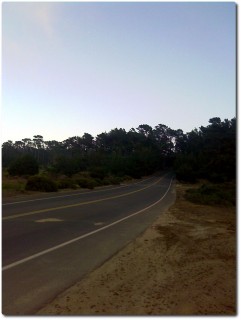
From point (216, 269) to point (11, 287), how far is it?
3926mm

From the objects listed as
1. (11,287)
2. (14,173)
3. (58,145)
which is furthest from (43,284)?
(58,145)

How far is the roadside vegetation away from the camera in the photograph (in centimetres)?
3843

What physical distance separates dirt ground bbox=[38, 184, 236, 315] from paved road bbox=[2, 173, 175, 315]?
1.18ft

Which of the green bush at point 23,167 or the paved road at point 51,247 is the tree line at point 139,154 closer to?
the green bush at point 23,167

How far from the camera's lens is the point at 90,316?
17.6ft

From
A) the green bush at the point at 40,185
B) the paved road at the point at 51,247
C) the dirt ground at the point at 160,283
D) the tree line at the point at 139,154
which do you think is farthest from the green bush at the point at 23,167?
the dirt ground at the point at 160,283

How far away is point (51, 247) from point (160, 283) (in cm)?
389

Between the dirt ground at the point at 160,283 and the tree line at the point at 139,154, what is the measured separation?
23.8 meters

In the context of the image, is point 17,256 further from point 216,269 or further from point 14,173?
point 14,173

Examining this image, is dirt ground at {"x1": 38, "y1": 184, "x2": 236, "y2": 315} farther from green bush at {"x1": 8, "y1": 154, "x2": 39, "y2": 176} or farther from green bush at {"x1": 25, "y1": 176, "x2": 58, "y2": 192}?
green bush at {"x1": 8, "y1": 154, "x2": 39, "y2": 176}

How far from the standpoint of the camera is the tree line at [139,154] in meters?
47.5

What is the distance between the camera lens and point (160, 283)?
7.15 metres

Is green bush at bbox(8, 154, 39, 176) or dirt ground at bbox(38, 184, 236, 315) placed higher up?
green bush at bbox(8, 154, 39, 176)

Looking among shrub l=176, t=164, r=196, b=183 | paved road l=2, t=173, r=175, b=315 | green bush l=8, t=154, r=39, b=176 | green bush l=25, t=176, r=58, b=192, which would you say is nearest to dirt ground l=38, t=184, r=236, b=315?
paved road l=2, t=173, r=175, b=315
